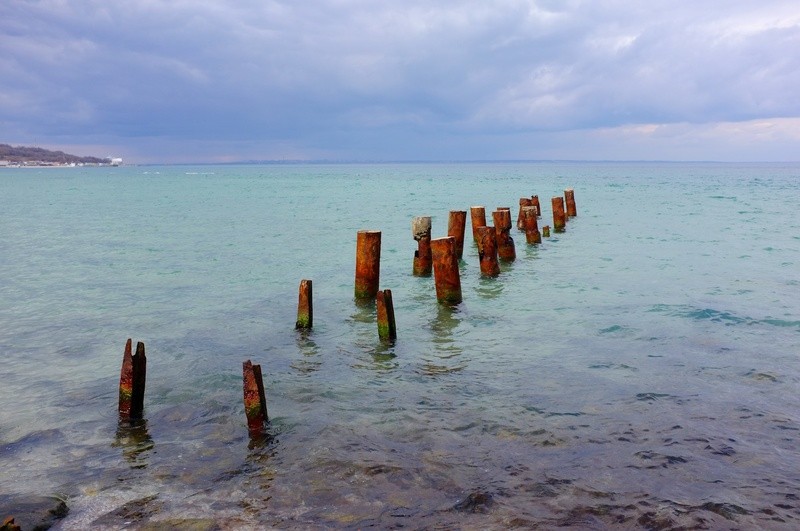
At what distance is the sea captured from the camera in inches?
209

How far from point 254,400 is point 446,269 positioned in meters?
6.33

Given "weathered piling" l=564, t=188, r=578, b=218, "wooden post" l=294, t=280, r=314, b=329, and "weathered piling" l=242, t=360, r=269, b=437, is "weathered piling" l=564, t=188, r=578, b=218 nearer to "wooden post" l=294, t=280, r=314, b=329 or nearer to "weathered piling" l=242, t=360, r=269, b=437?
"wooden post" l=294, t=280, r=314, b=329

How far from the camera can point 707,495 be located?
533 centimetres

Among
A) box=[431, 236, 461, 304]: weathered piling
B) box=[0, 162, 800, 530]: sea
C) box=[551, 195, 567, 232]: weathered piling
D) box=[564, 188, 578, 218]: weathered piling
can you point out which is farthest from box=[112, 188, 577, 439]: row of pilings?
box=[564, 188, 578, 218]: weathered piling

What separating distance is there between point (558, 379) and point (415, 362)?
2.02 metres

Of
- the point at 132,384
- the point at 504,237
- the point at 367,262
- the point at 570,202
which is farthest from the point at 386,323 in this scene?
the point at 570,202

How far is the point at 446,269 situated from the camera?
12383 millimetres

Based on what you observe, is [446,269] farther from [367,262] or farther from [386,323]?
[386,323]

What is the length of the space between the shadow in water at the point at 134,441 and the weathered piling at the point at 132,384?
11 centimetres

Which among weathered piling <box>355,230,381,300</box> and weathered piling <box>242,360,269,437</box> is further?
weathered piling <box>355,230,381,300</box>

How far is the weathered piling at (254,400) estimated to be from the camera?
6.57 meters

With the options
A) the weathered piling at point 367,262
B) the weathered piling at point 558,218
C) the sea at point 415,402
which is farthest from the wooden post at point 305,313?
the weathered piling at point 558,218

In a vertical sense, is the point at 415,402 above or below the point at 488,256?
below

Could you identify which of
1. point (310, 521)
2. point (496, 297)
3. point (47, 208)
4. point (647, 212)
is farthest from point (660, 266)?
point (47, 208)
